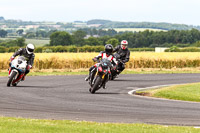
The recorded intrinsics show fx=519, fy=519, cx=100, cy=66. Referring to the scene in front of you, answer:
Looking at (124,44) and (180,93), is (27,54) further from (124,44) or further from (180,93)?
(180,93)

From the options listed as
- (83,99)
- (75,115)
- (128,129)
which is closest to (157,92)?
(83,99)

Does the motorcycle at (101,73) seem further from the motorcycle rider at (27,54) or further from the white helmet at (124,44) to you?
the white helmet at (124,44)

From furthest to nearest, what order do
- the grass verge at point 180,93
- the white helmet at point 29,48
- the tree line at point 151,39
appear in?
the tree line at point 151,39
the white helmet at point 29,48
the grass verge at point 180,93

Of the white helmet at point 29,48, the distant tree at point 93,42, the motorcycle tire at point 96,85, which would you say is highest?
the white helmet at point 29,48

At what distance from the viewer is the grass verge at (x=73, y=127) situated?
10.2m

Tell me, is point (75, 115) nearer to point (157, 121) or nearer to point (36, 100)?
point (157, 121)

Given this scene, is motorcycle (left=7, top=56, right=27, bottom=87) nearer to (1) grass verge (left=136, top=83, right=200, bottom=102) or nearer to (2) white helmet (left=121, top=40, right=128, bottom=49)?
(1) grass verge (left=136, top=83, right=200, bottom=102)

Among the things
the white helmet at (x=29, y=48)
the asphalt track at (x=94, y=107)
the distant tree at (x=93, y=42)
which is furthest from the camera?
the distant tree at (x=93, y=42)

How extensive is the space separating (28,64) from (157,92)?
225 inches

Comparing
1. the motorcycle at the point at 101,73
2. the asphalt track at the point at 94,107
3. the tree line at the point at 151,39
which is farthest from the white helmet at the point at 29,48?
the tree line at the point at 151,39

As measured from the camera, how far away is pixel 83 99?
17.3 m

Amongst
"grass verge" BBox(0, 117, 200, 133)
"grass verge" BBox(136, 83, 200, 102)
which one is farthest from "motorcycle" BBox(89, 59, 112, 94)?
"grass verge" BBox(0, 117, 200, 133)

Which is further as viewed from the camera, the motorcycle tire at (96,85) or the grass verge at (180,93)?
the motorcycle tire at (96,85)

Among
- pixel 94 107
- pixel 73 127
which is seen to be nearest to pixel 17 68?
pixel 94 107
